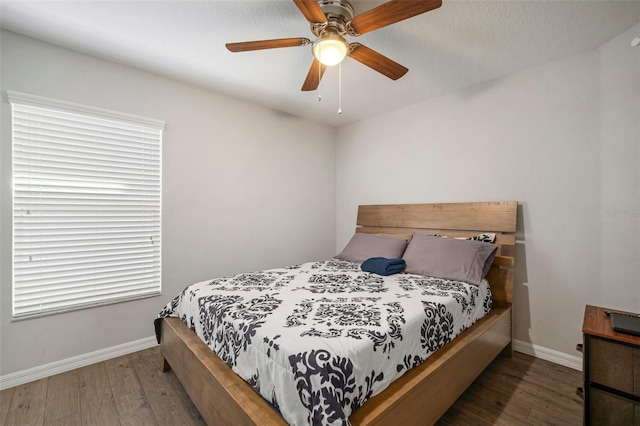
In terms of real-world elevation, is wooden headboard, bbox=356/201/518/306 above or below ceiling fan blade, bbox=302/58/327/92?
below

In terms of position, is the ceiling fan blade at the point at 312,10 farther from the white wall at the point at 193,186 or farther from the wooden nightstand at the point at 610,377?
the wooden nightstand at the point at 610,377

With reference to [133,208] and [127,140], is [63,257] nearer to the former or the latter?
[133,208]

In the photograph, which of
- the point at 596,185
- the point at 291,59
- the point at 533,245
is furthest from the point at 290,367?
the point at 596,185

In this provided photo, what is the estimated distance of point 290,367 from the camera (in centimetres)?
114

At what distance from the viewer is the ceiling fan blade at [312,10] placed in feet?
4.51

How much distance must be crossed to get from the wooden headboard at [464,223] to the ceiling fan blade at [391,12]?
1892 millimetres

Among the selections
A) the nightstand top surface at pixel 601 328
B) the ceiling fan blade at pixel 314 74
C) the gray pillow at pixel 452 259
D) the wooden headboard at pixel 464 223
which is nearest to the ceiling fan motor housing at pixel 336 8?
A: the ceiling fan blade at pixel 314 74

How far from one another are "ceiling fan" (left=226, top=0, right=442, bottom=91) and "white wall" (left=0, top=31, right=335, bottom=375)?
1.37 metres

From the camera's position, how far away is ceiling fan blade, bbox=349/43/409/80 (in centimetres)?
173

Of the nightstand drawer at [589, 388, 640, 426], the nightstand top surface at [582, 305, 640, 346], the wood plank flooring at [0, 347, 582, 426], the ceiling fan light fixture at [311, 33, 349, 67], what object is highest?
the ceiling fan light fixture at [311, 33, 349, 67]

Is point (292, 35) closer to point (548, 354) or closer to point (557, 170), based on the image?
point (557, 170)

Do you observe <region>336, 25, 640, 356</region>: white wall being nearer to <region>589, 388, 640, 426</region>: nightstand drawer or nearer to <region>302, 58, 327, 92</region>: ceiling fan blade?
<region>589, 388, 640, 426</region>: nightstand drawer

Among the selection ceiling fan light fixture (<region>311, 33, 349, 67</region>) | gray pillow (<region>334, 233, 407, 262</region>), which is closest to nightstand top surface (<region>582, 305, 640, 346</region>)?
gray pillow (<region>334, 233, 407, 262</region>)

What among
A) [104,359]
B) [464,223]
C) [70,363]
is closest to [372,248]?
[464,223]
